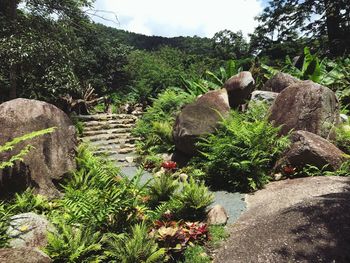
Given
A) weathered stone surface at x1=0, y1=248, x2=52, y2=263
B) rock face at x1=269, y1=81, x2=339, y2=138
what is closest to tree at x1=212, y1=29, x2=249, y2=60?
rock face at x1=269, y1=81, x2=339, y2=138

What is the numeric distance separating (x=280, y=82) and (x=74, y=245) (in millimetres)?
9014

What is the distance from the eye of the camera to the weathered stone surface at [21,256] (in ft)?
11.5

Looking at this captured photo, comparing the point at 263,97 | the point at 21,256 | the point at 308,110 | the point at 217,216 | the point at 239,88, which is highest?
the point at 239,88

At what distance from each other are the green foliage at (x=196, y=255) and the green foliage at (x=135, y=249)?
358mm

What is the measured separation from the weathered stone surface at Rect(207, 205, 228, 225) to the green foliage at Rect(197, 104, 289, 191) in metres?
1.43

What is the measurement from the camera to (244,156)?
7.42 metres

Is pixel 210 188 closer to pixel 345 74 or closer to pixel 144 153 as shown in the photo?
pixel 144 153

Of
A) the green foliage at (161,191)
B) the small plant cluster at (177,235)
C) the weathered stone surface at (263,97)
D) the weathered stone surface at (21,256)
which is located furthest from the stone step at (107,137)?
the weathered stone surface at (21,256)

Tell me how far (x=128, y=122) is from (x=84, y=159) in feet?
23.0

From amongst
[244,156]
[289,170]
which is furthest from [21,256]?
[289,170]

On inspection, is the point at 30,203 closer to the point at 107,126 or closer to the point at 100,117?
the point at 107,126

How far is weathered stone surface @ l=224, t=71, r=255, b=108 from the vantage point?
10.6 m

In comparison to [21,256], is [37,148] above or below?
above

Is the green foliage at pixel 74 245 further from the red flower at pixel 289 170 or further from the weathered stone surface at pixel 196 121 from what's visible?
the weathered stone surface at pixel 196 121
